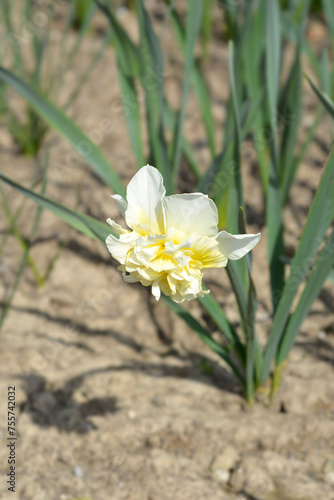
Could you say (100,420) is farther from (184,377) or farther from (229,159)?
(229,159)

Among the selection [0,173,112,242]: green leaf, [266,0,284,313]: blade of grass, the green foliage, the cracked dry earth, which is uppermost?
the green foliage

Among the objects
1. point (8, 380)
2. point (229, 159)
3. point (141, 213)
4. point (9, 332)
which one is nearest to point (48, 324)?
point (9, 332)

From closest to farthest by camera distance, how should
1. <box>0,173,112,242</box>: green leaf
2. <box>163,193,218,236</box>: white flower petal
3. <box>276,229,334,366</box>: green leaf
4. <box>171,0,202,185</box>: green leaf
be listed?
<box>163,193,218,236</box>: white flower petal → <box>0,173,112,242</box>: green leaf → <box>276,229,334,366</box>: green leaf → <box>171,0,202,185</box>: green leaf

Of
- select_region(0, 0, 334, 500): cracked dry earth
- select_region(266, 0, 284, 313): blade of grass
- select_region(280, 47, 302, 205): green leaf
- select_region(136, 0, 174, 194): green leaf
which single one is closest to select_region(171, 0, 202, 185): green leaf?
select_region(136, 0, 174, 194): green leaf

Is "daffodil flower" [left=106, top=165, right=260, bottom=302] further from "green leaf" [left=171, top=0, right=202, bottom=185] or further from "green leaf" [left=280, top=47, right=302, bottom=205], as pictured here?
"green leaf" [left=280, top=47, right=302, bottom=205]

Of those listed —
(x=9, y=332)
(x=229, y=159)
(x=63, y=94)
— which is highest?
(x=63, y=94)

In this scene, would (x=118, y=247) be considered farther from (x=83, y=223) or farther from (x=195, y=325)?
(x=195, y=325)

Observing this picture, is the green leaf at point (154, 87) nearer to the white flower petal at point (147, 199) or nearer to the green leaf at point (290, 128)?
the green leaf at point (290, 128)
